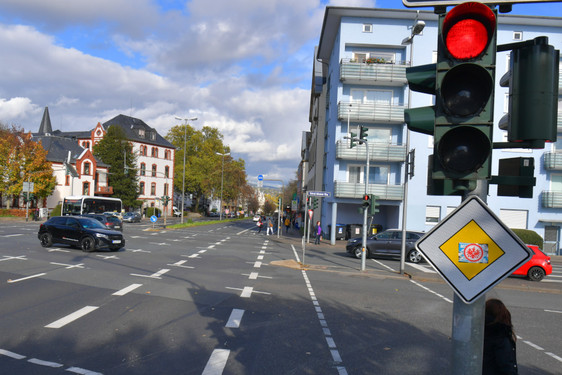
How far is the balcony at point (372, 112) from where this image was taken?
109ft

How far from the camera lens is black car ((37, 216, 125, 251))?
20266mm

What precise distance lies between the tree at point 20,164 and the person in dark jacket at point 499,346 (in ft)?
192

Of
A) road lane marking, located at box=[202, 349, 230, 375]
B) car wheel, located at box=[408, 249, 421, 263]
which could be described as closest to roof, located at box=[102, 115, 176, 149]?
car wheel, located at box=[408, 249, 421, 263]

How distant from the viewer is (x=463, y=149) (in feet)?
9.56

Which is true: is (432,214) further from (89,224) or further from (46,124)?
(46,124)

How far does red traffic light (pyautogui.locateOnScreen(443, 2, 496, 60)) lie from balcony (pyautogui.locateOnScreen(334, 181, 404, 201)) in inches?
1214

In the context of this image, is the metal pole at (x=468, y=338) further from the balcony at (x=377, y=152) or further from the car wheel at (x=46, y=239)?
the balcony at (x=377, y=152)

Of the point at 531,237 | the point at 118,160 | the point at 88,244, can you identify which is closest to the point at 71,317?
the point at 88,244

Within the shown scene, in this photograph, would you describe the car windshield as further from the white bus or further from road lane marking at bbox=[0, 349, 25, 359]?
the white bus

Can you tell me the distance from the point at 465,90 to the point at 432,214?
109 ft

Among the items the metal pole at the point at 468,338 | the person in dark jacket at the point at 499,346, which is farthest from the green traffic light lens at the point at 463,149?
the person in dark jacket at the point at 499,346

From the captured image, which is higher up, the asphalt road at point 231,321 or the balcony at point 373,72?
the balcony at point 373,72

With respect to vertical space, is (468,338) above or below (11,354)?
above

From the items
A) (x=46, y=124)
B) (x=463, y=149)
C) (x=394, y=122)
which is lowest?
(x=463, y=149)
